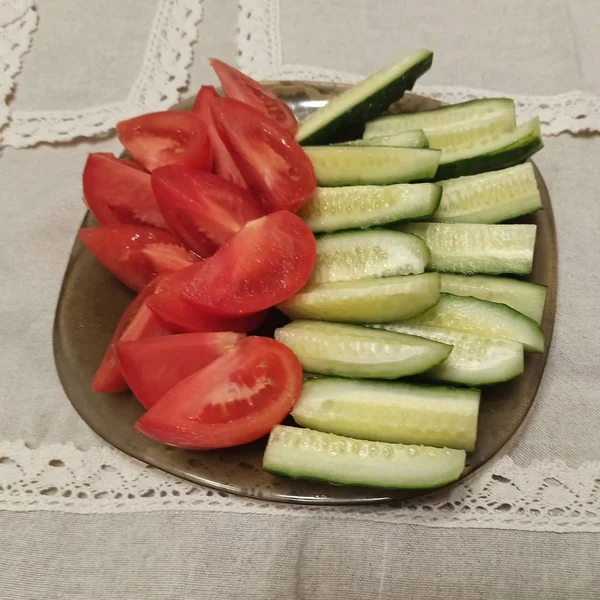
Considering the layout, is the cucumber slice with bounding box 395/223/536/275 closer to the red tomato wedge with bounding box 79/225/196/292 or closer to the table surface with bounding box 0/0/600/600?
the table surface with bounding box 0/0/600/600

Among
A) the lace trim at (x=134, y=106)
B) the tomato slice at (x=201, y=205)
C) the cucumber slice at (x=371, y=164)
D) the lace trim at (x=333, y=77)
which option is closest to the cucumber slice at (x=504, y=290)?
the cucumber slice at (x=371, y=164)

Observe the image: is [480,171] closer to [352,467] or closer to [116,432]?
[352,467]

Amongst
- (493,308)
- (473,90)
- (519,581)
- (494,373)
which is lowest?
(519,581)

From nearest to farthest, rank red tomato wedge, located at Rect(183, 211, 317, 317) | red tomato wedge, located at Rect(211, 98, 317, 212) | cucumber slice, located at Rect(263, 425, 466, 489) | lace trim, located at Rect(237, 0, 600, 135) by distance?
cucumber slice, located at Rect(263, 425, 466, 489) < red tomato wedge, located at Rect(183, 211, 317, 317) < red tomato wedge, located at Rect(211, 98, 317, 212) < lace trim, located at Rect(237, 0, 600, 135)

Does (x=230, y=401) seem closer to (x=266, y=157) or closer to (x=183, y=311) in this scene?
(x=183, y=311)

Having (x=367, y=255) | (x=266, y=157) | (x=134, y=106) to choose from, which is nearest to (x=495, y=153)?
(x=367, y=255)

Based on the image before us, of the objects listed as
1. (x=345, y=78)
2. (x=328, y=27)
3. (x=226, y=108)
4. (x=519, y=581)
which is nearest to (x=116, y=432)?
(x=226, y=108)

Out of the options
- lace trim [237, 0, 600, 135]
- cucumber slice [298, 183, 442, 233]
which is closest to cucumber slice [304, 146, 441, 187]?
cucumber slice [298, 183, 442, 233]
